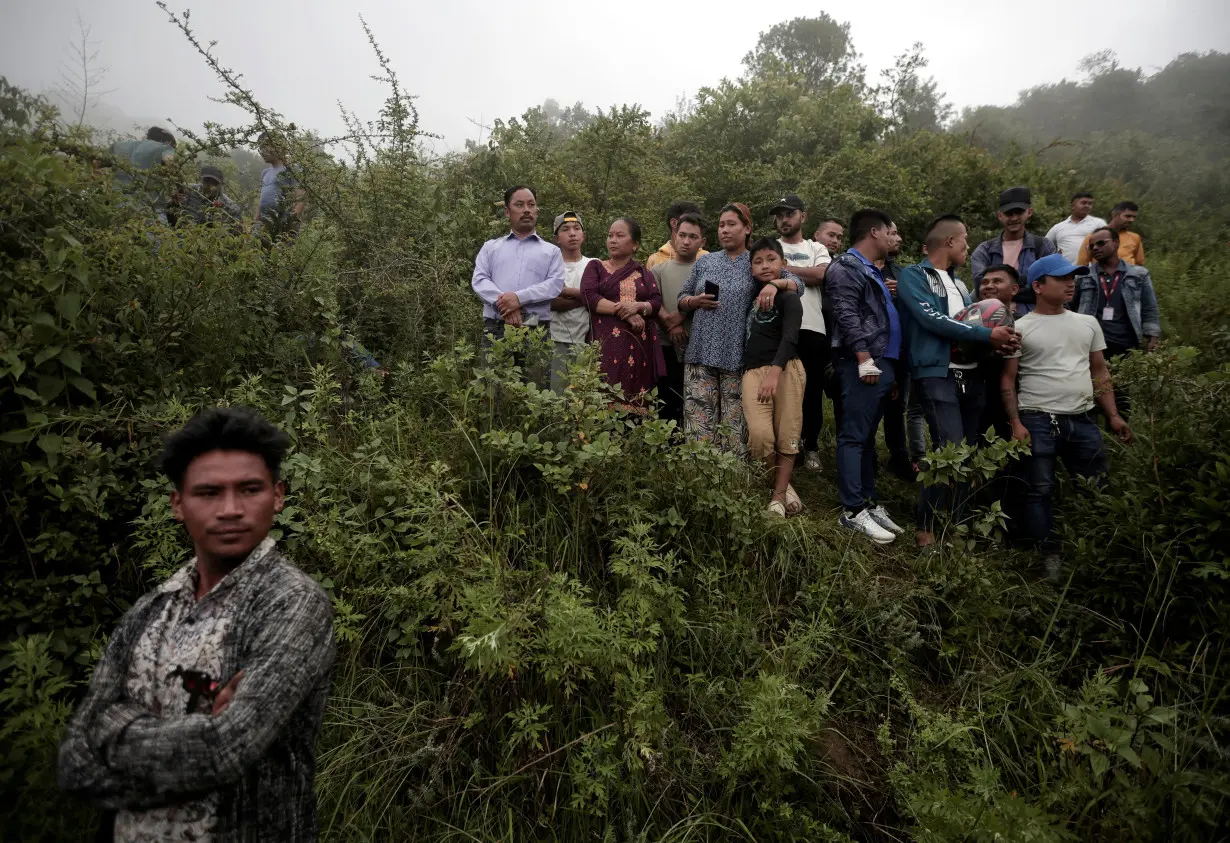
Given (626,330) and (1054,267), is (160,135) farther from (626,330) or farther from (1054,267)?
(1054,267)

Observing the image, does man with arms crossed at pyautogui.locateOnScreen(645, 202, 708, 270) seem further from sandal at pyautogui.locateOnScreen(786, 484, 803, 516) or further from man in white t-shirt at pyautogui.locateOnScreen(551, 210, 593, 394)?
sandal at pyautogui.locateOnScreen(786, 484, 803, 516)

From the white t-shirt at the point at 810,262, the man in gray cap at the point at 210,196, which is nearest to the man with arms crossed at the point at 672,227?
the white t-shirt at the point at 810,262

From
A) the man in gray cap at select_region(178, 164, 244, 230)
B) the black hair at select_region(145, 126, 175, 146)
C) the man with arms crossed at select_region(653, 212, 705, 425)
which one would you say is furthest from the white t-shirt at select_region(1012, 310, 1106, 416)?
the black hair at select_region(145, 126, 175, 146)

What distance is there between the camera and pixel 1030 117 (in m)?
40.4

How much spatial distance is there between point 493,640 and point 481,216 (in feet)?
15.9

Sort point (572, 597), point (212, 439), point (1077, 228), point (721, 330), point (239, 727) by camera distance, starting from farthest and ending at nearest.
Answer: point (1077, 228) → point (721, 330) → point (572, 597) → point (212, 439) → point (239, 727)

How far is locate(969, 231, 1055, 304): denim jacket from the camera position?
18.0 ft

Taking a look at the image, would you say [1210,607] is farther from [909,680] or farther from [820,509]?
[820,509]

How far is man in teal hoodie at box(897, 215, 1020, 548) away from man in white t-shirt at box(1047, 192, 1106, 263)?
4.32 m

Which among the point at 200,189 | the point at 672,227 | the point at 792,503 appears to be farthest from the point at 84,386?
the point at 672,227

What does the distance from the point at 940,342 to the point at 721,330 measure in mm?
1397

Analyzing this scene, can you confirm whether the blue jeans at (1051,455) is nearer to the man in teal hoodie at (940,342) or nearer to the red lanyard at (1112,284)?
the man in teal hoodie at (940,342)

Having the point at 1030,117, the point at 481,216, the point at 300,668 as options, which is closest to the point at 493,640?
the point at 300,668

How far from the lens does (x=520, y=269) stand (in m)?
5.04
